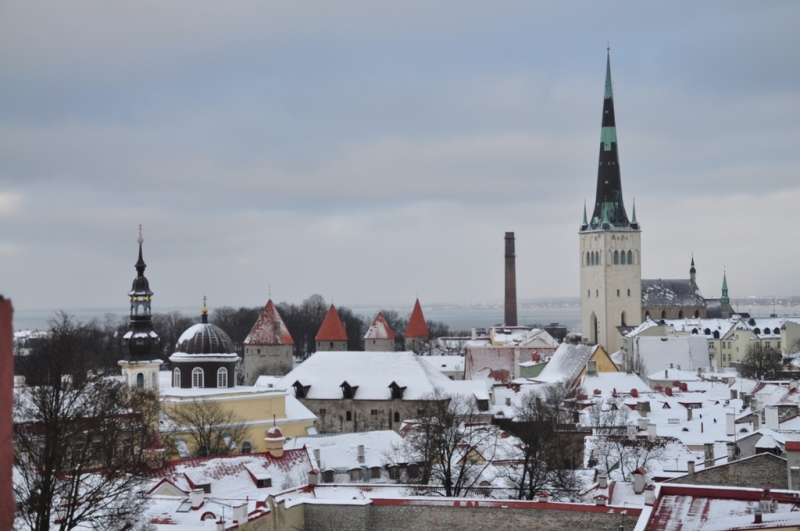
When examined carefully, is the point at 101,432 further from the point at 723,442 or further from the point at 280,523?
the point at 723,442

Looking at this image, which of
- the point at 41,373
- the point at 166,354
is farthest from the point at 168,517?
the point at 166,354

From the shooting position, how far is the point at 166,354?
3664 inches

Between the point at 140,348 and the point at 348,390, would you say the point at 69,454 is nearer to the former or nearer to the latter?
the point at 140,348

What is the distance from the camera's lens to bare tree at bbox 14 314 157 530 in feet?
61.8

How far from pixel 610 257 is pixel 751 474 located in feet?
268

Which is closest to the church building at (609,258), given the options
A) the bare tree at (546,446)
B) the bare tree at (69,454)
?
the bare tree at (546,446)

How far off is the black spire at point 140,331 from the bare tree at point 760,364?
146ft

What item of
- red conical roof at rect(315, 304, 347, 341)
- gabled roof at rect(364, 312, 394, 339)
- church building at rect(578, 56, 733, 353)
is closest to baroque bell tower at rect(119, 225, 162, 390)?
red conical roof at rect(315, 304, 347, 341)

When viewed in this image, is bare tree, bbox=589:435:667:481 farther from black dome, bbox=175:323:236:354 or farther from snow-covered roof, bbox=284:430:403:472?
black dome, bbox=175:323:236:354

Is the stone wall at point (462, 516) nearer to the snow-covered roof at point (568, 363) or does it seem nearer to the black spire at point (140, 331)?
the black spire at point (140, 331)

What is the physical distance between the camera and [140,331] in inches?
1635

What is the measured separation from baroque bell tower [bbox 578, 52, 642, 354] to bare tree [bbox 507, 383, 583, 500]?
47481 mm

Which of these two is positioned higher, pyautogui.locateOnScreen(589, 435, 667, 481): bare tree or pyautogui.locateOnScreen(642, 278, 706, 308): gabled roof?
pyautogui.locateOnScreen(642, 278, 706, 308): gabled roof

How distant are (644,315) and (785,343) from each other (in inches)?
578
